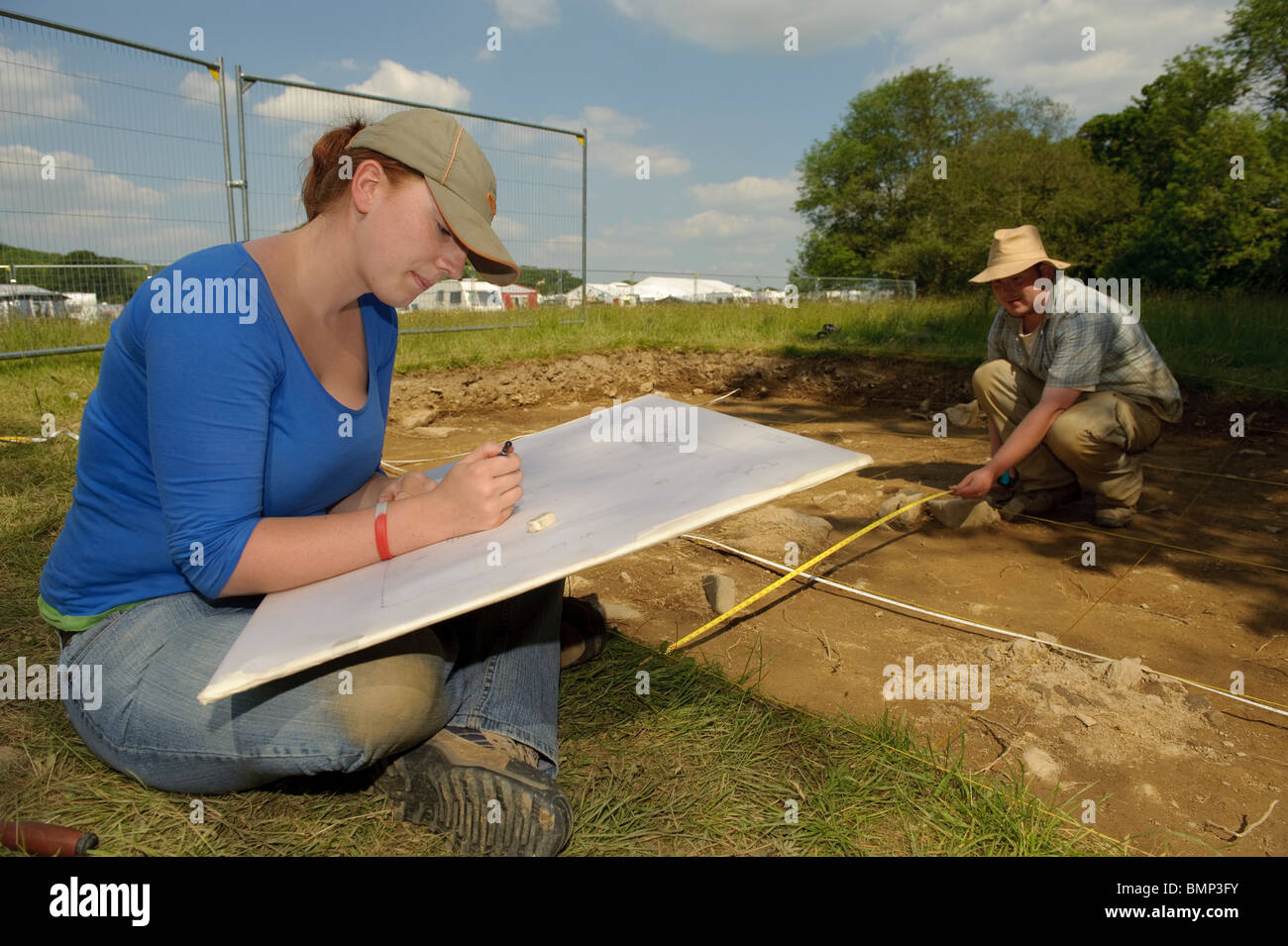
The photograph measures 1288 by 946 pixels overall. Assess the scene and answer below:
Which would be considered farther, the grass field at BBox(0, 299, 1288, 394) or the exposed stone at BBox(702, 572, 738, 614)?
the grass field at BBox(0, 299, 1288, 394)

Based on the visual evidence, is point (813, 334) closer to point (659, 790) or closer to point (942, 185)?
point (659, 790)

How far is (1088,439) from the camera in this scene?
3.21 metres

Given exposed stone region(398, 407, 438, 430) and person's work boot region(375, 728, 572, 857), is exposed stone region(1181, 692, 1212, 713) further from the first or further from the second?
exposed stone region(398, 407, 438, 430)

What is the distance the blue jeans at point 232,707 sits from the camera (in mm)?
1151

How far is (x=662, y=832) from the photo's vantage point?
1.36 metres

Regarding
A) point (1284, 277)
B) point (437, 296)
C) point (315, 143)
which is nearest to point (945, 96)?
point (1284, 277)

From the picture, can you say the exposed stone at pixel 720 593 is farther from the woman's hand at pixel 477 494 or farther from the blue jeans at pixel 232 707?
the woman's hand at pixel 477 494

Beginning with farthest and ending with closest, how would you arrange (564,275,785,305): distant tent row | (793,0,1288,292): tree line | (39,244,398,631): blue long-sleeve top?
(793,0,1288,292): tree line → (564,275,785,305): distant tent row → (39,244,398,631): blue long-sleeve top

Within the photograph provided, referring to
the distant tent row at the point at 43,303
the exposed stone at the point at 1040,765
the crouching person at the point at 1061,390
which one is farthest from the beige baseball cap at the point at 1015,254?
the distant tent row at the point at 43,303

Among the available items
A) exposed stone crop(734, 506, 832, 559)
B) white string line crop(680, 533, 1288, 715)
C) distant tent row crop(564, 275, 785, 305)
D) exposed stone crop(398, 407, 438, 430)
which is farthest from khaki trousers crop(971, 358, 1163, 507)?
distant tent row crop(564, 275, 785, 305)

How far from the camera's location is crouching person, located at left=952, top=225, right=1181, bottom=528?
3010mm

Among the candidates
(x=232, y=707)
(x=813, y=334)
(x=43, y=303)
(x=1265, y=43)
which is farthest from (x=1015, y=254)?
(x=1265, y=43)

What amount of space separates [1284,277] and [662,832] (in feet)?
77.2
